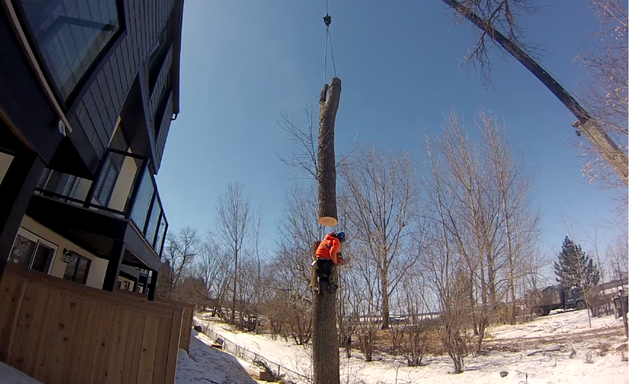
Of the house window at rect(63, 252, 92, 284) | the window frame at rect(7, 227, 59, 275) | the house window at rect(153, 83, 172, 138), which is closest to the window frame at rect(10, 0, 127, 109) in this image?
the window frame at rect(7, 227, 59, 275)

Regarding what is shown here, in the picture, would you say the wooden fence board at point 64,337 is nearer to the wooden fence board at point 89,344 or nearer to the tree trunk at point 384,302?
the wooden fence board at point 89,344

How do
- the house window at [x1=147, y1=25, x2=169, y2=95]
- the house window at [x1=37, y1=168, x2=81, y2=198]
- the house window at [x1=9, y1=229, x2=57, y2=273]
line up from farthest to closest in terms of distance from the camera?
1. the house window at [x1=147, y1=25, x2=169, y2=95]
2. the house window at [x1=37, y1=168, x2=81, y2=198]
3. the house window at [x1=9, y1=229, x2=57, y2=273]

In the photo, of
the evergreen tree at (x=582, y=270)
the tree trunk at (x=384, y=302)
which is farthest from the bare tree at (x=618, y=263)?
the tree trunk at (x=384, y=302)

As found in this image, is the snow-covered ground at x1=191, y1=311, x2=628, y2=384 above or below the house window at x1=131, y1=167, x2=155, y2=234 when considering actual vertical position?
below

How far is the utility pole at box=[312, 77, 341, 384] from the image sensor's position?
13.2ft

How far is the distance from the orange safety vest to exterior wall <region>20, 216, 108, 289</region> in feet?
15.4

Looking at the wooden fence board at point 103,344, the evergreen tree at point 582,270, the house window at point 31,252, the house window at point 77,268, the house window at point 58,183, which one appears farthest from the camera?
the evergreen tree at point 582,270

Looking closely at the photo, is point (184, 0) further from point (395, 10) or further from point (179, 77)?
point (395, 10)

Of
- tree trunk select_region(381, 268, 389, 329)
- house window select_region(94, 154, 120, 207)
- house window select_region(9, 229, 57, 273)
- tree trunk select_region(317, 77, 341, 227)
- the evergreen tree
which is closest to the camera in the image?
tree trunk select_region(317, 77, 341, 227)

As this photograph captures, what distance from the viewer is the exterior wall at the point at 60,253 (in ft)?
17.8

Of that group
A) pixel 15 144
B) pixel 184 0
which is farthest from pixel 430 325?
pixel 184 0

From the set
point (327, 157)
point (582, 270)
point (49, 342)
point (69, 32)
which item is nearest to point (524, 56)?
point (327, 157)

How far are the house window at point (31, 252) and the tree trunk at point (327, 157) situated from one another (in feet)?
14.6

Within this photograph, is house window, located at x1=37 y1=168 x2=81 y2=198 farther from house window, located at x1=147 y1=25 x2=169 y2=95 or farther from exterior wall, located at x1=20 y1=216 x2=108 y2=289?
house window, located at x1=147 y1=25 x2=169 y2=95
